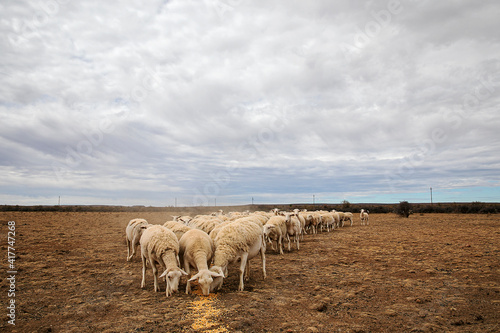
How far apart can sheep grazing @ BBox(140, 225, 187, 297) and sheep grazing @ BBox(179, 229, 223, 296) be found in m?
0.33

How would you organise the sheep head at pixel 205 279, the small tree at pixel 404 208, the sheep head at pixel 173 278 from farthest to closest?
the small tree at pixel 404 208 < the sheep head at pixel 173 278 < the sheep head at pixel 205 279

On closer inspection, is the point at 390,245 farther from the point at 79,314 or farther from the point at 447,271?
the point at 79,314

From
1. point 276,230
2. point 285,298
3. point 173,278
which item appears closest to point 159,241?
point 173,278

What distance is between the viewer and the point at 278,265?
1198cm

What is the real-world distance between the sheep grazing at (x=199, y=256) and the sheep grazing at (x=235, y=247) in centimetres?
26

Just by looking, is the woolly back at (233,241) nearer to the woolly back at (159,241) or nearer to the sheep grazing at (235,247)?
the sheep grazing at (235,247)

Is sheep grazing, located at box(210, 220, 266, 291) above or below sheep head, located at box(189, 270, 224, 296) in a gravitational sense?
above

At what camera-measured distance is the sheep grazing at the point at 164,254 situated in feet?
25.6

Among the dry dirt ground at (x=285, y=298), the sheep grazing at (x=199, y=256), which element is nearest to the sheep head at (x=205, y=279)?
the sheep grazing at (x=199, y=256)

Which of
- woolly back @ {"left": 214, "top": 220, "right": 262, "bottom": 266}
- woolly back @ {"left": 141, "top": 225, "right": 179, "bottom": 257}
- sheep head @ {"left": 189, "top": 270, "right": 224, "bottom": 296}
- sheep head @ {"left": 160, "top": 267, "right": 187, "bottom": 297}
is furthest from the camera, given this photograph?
woolly back @ {"left": 214, "top": 220, "right": 262, "bottom": 266}

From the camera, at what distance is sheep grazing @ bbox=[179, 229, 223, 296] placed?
7520 mm

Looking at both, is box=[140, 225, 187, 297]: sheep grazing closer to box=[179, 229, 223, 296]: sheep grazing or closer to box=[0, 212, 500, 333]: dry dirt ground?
box=[179, 229, 223, 296]: sheep grazing

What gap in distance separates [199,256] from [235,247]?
1243 millimetres

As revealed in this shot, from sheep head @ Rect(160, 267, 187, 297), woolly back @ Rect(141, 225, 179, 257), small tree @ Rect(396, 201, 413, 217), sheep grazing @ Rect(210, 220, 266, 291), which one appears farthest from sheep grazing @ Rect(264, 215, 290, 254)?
small tree @ Rect(396, 201, 413, 217)
